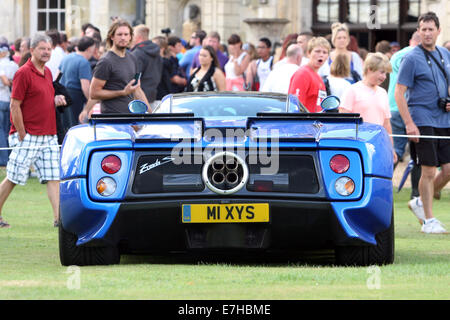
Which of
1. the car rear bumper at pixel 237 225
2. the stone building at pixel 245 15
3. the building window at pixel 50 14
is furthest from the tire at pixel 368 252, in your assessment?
the building window at pixel 50 14

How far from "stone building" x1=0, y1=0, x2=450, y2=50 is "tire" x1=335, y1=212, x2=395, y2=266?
17.9 metres

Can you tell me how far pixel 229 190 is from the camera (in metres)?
7.21

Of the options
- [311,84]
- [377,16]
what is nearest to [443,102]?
[311,84]

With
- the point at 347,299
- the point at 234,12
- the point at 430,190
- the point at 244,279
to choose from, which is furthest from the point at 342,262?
the point at 234,12

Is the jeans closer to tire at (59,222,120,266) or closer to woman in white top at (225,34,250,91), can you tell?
woman in white top at (225,34,250,91)

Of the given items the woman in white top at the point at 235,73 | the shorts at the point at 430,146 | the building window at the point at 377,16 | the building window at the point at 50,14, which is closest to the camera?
the shorts at the point at 430,146

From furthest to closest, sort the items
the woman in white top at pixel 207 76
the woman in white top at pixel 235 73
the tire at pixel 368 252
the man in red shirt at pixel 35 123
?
the woman in white top at pixel 235 73, the woman in white top at pixel 207 76, the man in red shirt at pixel 35 123, the tire at pixel 368 252

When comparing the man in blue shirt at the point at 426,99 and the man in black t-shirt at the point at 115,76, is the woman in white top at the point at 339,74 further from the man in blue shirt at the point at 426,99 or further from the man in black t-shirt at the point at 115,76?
the man in black t-shirt at the point at 115,76

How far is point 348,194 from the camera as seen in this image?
729 cm

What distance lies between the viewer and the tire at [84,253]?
7.57 meters

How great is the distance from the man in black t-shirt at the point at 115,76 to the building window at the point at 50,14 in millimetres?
25643

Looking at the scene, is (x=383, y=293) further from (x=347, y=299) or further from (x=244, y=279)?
(x=244, y=279)

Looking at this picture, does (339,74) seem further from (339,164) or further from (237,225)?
(237,225)

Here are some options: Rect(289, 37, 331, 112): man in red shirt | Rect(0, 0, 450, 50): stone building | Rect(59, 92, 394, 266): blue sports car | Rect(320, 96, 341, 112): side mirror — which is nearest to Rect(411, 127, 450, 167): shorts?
Rect(289, 37, 331, 112): man in red shirt
